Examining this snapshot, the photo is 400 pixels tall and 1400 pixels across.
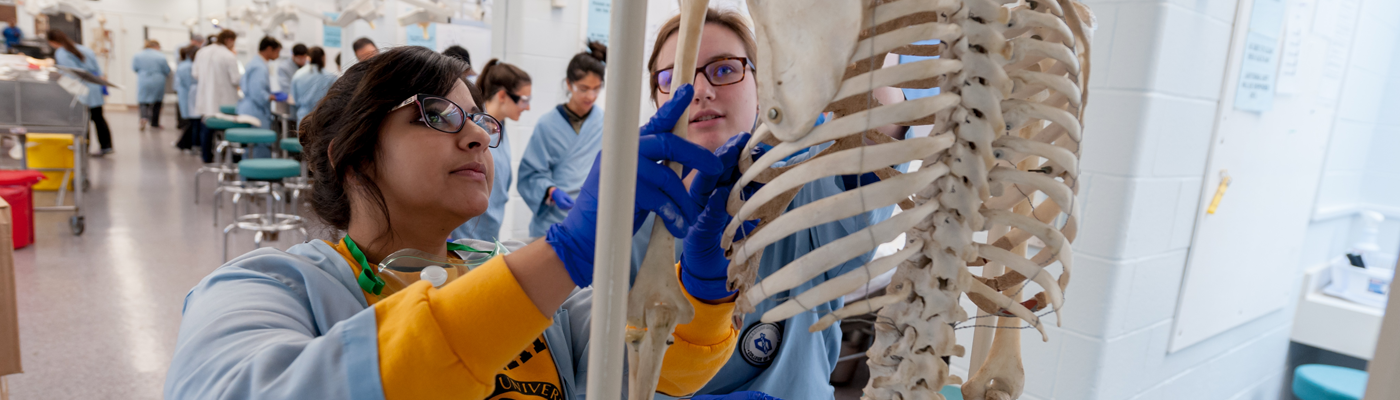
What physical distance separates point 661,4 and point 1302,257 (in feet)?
9.61

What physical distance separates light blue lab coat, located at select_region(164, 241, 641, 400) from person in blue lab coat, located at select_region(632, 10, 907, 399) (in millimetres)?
450

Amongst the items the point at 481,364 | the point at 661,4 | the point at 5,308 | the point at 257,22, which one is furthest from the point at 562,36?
the point at 257,22

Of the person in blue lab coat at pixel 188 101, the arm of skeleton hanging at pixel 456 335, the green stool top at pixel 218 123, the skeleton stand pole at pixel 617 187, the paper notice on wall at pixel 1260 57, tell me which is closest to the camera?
the skeleton stand pole at pixel 617 187

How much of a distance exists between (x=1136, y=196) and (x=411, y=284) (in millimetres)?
1720

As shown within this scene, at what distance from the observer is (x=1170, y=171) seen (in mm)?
1907

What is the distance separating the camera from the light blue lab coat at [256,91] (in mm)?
6742

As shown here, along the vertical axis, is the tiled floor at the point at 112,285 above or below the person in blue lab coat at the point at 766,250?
below

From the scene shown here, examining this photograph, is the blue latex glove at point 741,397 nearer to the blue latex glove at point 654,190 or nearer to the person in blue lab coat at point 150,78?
the blue latex glove at point 654,190

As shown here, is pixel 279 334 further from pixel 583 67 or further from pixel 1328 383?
pixel 1328 383

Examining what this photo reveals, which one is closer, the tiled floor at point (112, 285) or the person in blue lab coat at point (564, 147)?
the tiled floor at point (112, 285)

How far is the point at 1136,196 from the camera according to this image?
5.99 ft

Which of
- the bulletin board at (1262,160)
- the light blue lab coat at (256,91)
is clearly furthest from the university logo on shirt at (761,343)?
the light blue lab coat at (256,91)

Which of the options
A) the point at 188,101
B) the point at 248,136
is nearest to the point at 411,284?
the point at 248,136

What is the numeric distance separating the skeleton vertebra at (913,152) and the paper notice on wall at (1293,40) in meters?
1.93
